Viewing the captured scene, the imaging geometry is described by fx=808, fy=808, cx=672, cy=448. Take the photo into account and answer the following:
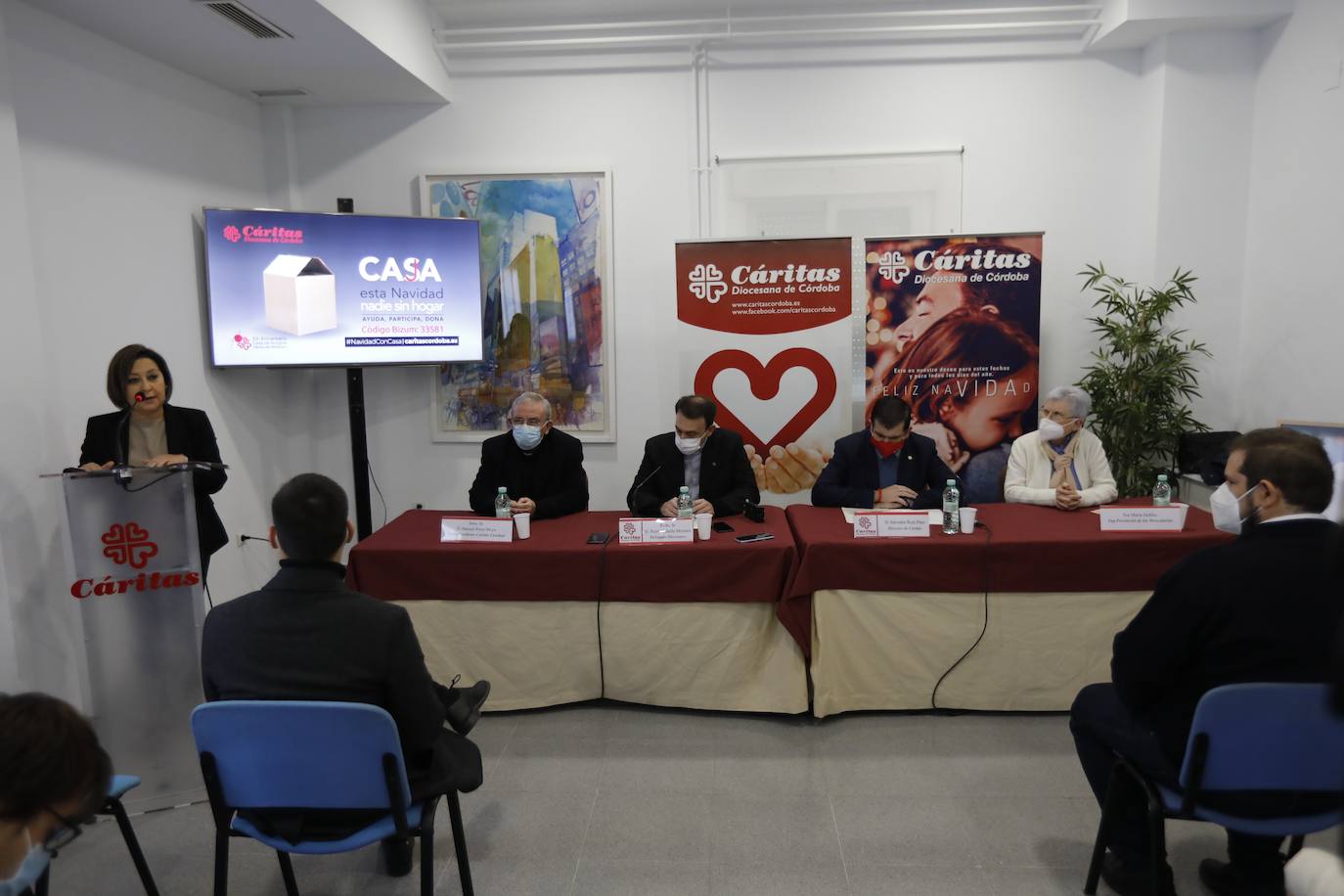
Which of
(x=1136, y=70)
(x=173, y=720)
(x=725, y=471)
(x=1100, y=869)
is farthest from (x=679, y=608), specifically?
(x=1136, y=70)

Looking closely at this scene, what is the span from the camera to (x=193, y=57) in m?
3.72

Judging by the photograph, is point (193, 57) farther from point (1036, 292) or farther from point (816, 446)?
point (1036, 292)

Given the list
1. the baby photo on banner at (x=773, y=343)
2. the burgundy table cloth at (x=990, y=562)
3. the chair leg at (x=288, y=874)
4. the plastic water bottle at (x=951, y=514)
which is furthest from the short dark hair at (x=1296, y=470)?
the baby photo on banner at (x=773, y=343)

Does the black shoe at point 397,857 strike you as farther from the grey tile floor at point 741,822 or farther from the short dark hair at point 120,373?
the short dark hair at point 120,373

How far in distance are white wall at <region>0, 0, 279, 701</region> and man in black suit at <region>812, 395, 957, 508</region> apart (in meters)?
2.99

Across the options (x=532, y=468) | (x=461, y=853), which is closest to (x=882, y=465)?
(x=532, y=468)

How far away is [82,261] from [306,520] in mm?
2413

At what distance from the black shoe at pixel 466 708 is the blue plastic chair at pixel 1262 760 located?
1.57 meters

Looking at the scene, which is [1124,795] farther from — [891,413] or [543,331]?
[543,331]

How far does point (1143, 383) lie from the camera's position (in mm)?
4160

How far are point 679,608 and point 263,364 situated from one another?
8.49ft

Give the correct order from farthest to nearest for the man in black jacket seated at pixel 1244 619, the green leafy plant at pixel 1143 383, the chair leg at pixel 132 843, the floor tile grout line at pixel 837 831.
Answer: the green leafy plant at pixel 1143 383 → the floor tile grout line at pixel 837 831 → the chair leg at pixel 132 843 → the man in black jacket seated at pixel 1244 619

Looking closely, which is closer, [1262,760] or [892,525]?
[1262,760]

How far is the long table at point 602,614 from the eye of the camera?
292 centimetres
